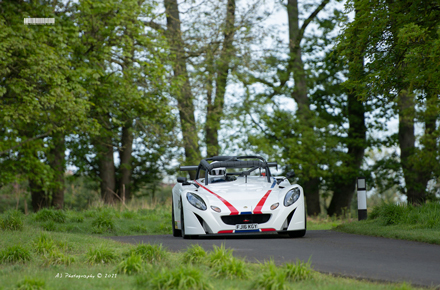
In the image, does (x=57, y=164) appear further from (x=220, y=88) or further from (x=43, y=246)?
(x=43, y=246)

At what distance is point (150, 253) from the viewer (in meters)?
6.35

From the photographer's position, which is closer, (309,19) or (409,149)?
(409,149)

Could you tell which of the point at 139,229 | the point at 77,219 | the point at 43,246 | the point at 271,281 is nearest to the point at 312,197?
the point at 139,229

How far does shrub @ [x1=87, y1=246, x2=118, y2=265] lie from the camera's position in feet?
21.2

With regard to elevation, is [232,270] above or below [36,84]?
below

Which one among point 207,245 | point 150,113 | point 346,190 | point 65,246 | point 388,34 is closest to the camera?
point 65,246

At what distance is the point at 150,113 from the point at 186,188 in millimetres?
12922

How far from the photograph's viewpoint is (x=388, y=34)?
37.8 ft

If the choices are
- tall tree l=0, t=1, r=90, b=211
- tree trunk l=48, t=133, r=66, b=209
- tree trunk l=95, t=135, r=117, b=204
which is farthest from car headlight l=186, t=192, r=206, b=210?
tree trunk l=95, t=135, r=117, b=204

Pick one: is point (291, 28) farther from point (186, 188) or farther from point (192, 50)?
point (186, 188)

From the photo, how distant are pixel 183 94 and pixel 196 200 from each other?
17.0m

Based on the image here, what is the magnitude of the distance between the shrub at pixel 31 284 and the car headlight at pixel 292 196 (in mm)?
5618

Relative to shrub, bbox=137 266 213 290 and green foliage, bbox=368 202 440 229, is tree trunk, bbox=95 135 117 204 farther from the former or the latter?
shrub, bbox=137 266 213 290

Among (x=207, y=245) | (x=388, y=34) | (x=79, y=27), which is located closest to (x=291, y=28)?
(x=79, y=27)
